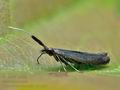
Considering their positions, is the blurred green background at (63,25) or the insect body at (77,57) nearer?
the blurred green background at (63,25)

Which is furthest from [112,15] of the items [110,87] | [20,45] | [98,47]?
[110,87]

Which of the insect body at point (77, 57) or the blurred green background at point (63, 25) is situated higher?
the blurred green background at point (63, 25)

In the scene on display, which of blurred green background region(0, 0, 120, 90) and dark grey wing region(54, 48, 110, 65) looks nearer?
blurred green background region(0, 0, 120, 90)

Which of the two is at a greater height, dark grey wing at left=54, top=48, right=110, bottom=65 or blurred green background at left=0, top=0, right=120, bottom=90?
blurred green background at left=0, top=0, right=120, bottom=90

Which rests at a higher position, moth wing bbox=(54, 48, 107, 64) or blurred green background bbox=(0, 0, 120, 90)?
blurred green background bbox=(0, 0, 120, 90)

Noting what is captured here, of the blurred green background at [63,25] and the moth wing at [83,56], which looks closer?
the blurred green background at [63,25]

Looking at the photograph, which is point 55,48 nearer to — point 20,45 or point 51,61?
point 51,61
